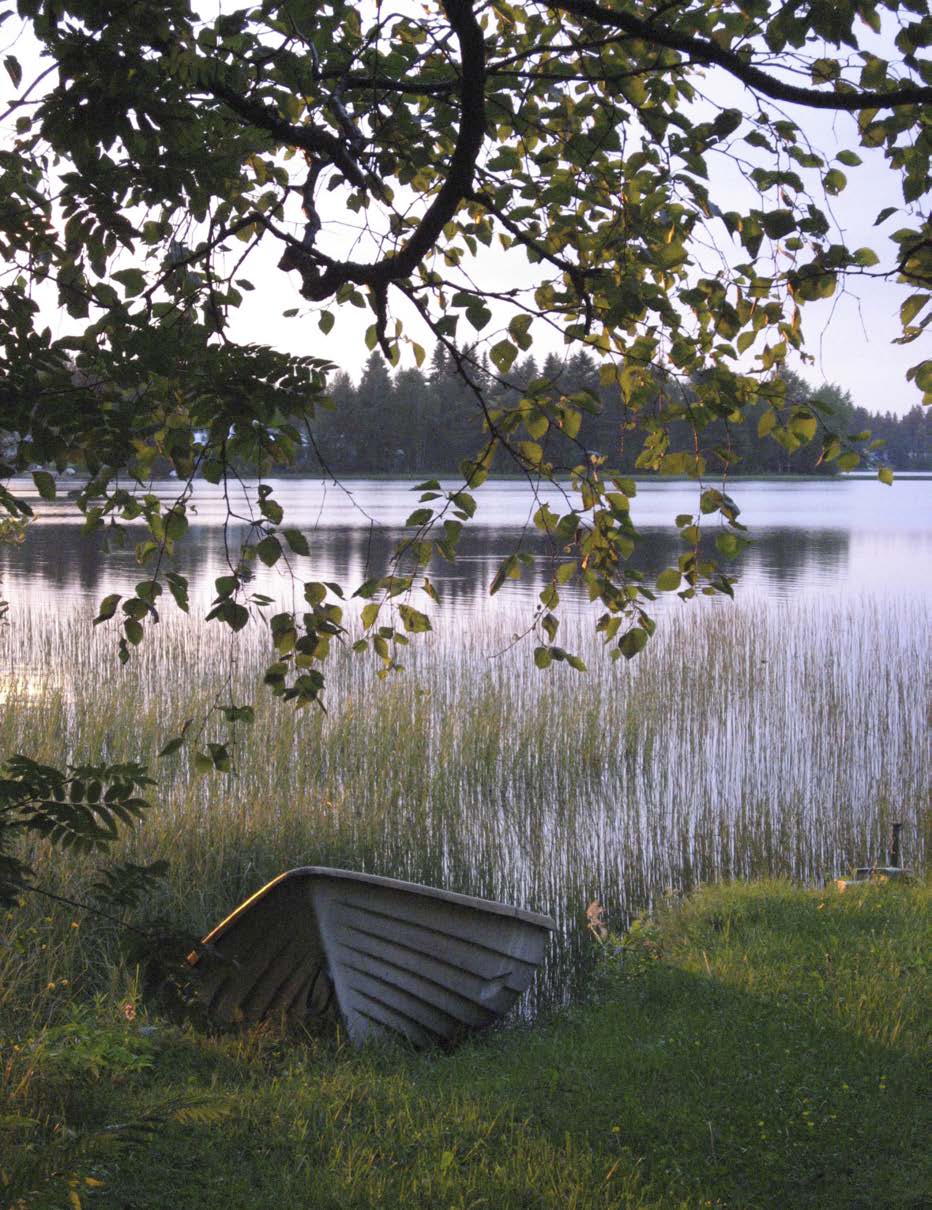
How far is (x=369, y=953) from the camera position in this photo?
216 inches

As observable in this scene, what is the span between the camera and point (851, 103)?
2.63 metres

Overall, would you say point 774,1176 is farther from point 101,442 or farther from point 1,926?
point 1,926

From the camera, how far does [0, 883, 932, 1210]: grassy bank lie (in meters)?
3.48

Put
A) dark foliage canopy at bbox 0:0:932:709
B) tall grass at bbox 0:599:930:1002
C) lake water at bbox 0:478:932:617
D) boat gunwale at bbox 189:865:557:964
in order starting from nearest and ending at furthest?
dark foliage canopy at bbox 0:0:932:709 < boat gunwale at bbox 189:865:557:964 < tall grass at bbox 0:599:930:1002 < lake water at bbox 0:478:932:617

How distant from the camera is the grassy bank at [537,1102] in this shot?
11.4ft

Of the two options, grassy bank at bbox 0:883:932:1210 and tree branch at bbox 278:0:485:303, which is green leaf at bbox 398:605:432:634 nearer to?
tree branch at bbox 278:0:485:303

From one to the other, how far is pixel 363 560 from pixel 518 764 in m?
22.7

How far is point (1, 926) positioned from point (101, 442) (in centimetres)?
426

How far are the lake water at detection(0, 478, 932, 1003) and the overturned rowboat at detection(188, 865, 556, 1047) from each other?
3.35 feet

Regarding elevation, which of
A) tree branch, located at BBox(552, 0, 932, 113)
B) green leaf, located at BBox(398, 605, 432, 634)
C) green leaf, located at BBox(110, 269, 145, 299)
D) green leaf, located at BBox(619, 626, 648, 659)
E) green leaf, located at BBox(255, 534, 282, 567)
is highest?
tree branch, located at BBox(552, 0, 932, 113)

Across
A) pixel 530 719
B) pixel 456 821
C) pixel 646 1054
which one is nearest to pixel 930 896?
pixel 646 1054

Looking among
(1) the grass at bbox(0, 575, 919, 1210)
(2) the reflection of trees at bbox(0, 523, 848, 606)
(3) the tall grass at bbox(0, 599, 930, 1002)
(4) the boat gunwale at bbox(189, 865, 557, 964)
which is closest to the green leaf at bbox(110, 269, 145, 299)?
(1) the grass at bbox(0, 575, 919, 1210)

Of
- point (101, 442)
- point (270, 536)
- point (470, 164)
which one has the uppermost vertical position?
point (470, 164)

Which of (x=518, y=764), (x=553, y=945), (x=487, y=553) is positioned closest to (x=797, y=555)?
(x=487, y=553)
